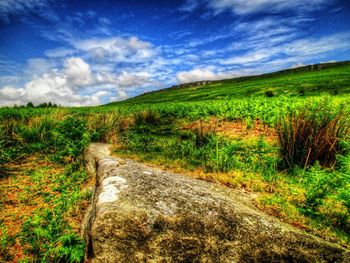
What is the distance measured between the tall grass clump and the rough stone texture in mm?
2567

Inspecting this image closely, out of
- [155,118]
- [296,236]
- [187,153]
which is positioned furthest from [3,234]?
[155,118]

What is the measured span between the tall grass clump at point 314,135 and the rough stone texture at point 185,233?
2.57m

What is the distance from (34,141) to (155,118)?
6.06 metres

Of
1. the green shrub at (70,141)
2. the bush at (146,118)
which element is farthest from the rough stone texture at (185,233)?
the bush at (146,118)

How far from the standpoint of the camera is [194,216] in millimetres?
2701

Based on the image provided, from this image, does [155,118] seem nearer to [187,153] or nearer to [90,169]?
[187,153]

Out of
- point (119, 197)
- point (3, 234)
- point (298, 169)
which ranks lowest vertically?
point (298, 169)

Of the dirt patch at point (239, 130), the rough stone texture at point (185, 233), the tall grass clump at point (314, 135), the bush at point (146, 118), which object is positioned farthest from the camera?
the bush at point (146, 118)

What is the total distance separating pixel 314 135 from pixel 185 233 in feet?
11.5

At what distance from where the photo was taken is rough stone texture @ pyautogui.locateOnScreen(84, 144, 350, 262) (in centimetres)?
245

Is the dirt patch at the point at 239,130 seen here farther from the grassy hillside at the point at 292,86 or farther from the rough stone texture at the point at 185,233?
the rough stone texture at the point at 185,233

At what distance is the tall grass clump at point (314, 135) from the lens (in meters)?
4.95

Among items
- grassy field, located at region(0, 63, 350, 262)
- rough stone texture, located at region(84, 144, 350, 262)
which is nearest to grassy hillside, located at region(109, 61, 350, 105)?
grassy field, located at region(0, 63, 350, 262)

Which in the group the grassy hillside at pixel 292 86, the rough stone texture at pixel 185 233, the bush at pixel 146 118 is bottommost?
the grassy hillside at pixel 292 86
